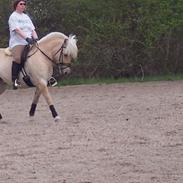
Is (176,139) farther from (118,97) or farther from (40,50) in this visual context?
(118,97)

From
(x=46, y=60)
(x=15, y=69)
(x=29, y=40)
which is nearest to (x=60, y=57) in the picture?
(x=46, y=60)

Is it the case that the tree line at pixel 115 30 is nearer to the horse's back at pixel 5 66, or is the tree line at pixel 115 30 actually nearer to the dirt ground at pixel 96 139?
the dirt ground at pixel 96 139

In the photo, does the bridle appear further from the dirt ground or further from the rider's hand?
the dirt ground

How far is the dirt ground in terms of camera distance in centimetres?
774

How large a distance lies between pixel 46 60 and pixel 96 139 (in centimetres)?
269

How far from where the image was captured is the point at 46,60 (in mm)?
12125

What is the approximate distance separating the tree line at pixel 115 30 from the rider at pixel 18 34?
23.4ft

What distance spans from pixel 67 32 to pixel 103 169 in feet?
40.1

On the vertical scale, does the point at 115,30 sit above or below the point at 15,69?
below

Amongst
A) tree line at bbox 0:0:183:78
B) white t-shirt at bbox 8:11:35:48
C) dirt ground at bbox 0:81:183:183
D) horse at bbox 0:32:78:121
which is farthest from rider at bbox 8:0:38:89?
Answer: tree line at bbox 0:0:183:78

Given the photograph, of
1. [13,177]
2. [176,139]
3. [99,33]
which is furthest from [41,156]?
[99,33]

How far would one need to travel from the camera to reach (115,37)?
19.4 meters

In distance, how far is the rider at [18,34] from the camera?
1202 centimetres

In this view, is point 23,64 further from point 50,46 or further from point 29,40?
point 50,46
